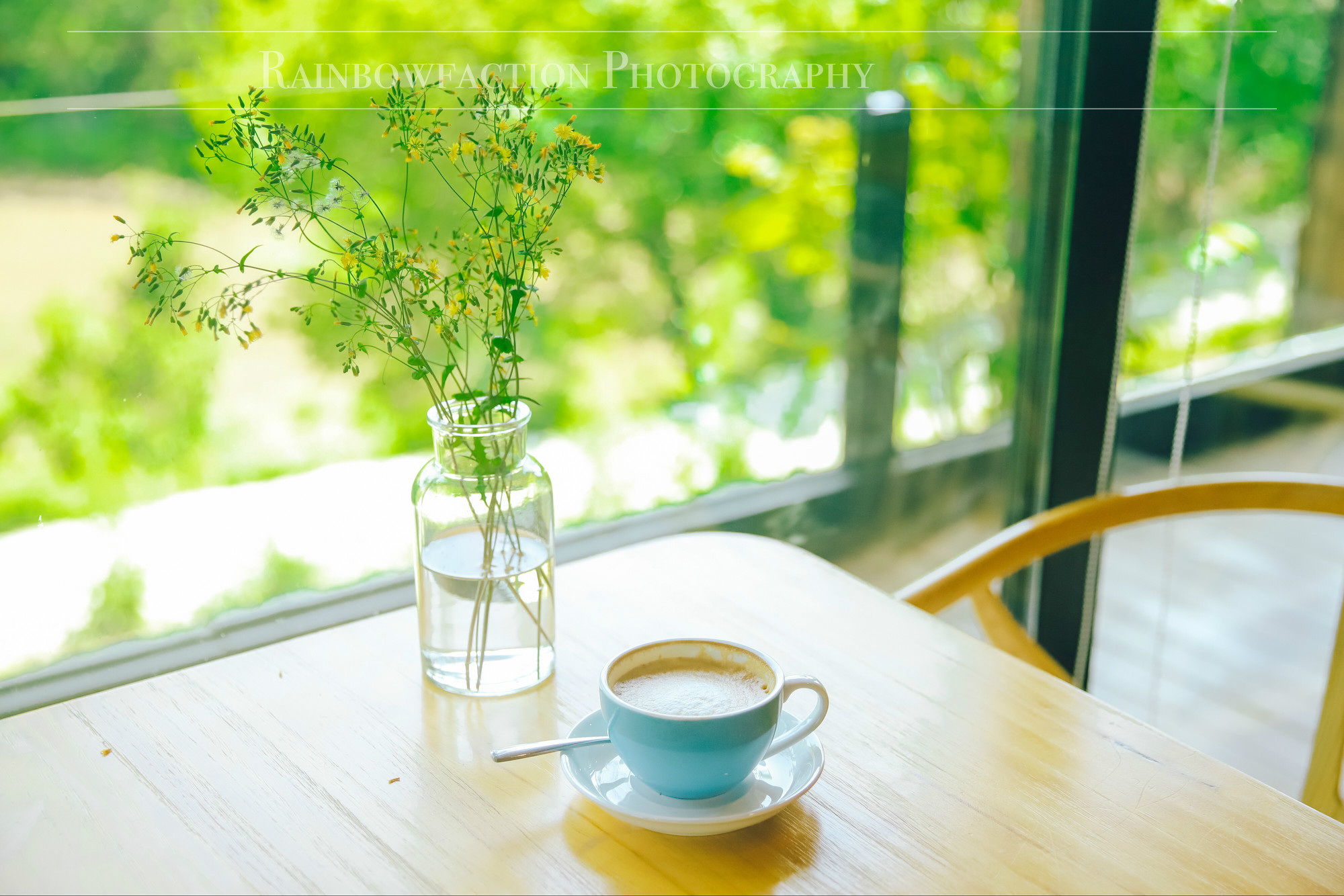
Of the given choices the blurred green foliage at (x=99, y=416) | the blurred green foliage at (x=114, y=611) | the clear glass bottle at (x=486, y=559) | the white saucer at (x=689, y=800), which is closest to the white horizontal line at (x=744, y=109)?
the blurred green foliage at (x=99, y=416)

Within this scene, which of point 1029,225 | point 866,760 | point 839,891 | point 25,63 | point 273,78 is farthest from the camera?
point 1029,225

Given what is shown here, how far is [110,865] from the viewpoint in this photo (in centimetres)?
73

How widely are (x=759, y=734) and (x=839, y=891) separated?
109mm

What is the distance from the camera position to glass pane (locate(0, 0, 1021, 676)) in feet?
3.90

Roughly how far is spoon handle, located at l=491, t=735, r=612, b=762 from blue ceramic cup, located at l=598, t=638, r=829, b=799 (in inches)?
1.0

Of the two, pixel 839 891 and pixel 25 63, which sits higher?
pixel 25 63

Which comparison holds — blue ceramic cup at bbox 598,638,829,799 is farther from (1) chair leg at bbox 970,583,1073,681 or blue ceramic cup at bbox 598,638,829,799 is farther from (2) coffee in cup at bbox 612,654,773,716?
(1) chair leg at bbox 970,583,1073,681

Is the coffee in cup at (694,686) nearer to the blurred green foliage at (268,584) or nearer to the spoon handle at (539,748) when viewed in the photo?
the spoon handle at (539,748)

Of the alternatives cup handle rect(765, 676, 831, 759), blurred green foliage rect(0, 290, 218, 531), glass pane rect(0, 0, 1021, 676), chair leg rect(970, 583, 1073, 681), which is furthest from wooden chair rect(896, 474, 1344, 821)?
blurred green foliage rect(0, 290, 218, 531)

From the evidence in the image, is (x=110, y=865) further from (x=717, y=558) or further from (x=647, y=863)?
(x=717, y=558)

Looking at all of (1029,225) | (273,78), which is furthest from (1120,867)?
(1029,225)

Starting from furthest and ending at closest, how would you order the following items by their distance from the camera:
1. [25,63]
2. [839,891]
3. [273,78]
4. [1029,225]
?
[1029,225] < [273,78] < [25,63] < [839,891]

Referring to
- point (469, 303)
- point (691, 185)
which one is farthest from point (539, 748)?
point (691, 185)

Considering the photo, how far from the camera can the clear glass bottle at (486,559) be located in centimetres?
90
